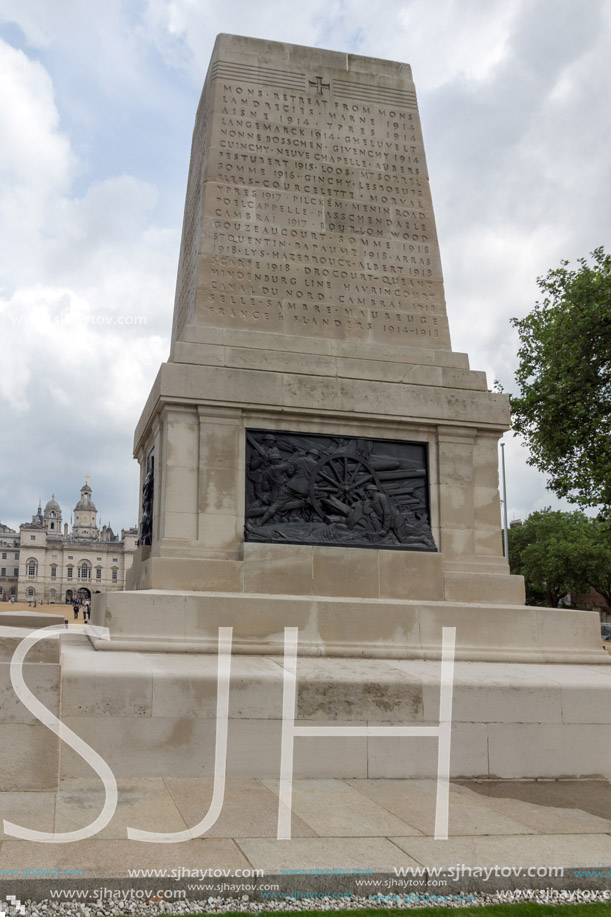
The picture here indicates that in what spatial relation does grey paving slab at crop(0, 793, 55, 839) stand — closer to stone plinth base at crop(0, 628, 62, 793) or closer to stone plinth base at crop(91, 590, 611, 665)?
stone plinth base at crop(0, 628, 62, 793)

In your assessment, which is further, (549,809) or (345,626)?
(345,626)

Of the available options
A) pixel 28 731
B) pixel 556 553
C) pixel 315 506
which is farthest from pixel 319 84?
pixel 556 553

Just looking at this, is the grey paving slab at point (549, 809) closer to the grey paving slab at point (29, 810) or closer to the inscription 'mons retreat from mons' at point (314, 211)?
the grey paving slab at point (29, 810)

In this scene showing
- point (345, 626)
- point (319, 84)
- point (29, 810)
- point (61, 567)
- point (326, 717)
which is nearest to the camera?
point (29, 810)

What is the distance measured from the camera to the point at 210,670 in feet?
24.3

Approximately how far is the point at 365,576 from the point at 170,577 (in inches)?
Answer: 96.7

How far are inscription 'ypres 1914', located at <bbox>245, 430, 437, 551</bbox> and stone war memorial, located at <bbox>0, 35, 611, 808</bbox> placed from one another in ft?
0.10

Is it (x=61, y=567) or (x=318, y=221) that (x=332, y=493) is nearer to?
(x=318, y=221)

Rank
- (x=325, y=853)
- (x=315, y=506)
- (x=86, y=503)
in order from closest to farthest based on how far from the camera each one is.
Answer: (x=325, y=853), (x=315, y=506), (x=86, y=503)

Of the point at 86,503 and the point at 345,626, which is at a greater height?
Answer: the point at 86,503

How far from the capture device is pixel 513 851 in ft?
17.0

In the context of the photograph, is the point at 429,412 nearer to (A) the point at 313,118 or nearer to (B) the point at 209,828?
(A) the point at 313,118

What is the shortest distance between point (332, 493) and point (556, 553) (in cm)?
4821

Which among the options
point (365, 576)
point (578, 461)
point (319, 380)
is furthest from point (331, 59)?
point (578, 461)
